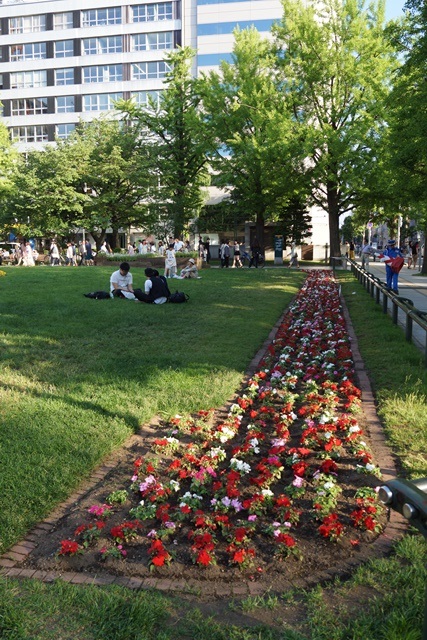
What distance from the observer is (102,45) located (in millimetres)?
62812

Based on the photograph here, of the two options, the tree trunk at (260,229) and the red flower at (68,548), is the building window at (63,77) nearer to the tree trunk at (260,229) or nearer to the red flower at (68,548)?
the tree trunk at (260,229)

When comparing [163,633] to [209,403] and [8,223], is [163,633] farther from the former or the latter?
[8,223]

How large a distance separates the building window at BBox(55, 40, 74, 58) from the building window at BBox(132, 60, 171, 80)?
8155 mm

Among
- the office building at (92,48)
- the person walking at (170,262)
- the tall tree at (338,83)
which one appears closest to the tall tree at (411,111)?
the person walking at (170,262)

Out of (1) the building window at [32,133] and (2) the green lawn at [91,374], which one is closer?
(2) the green lawn at [91,374]

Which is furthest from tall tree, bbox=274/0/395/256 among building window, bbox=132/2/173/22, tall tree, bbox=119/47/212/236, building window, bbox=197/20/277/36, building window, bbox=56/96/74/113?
building window, bbox=56/96/74/113

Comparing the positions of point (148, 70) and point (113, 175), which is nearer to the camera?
point (113, 175)

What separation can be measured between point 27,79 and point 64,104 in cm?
550

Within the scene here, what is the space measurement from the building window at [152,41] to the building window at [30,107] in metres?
12.4

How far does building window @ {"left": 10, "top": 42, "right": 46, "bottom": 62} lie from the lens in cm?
6500

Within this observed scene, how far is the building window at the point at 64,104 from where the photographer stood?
64.4 m

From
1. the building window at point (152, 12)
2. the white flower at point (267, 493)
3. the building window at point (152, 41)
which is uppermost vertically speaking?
the building window at point (152, 12)

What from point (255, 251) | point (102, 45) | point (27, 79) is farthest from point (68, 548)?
point (27, 79)

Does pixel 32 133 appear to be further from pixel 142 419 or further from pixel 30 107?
pixel 142 419
